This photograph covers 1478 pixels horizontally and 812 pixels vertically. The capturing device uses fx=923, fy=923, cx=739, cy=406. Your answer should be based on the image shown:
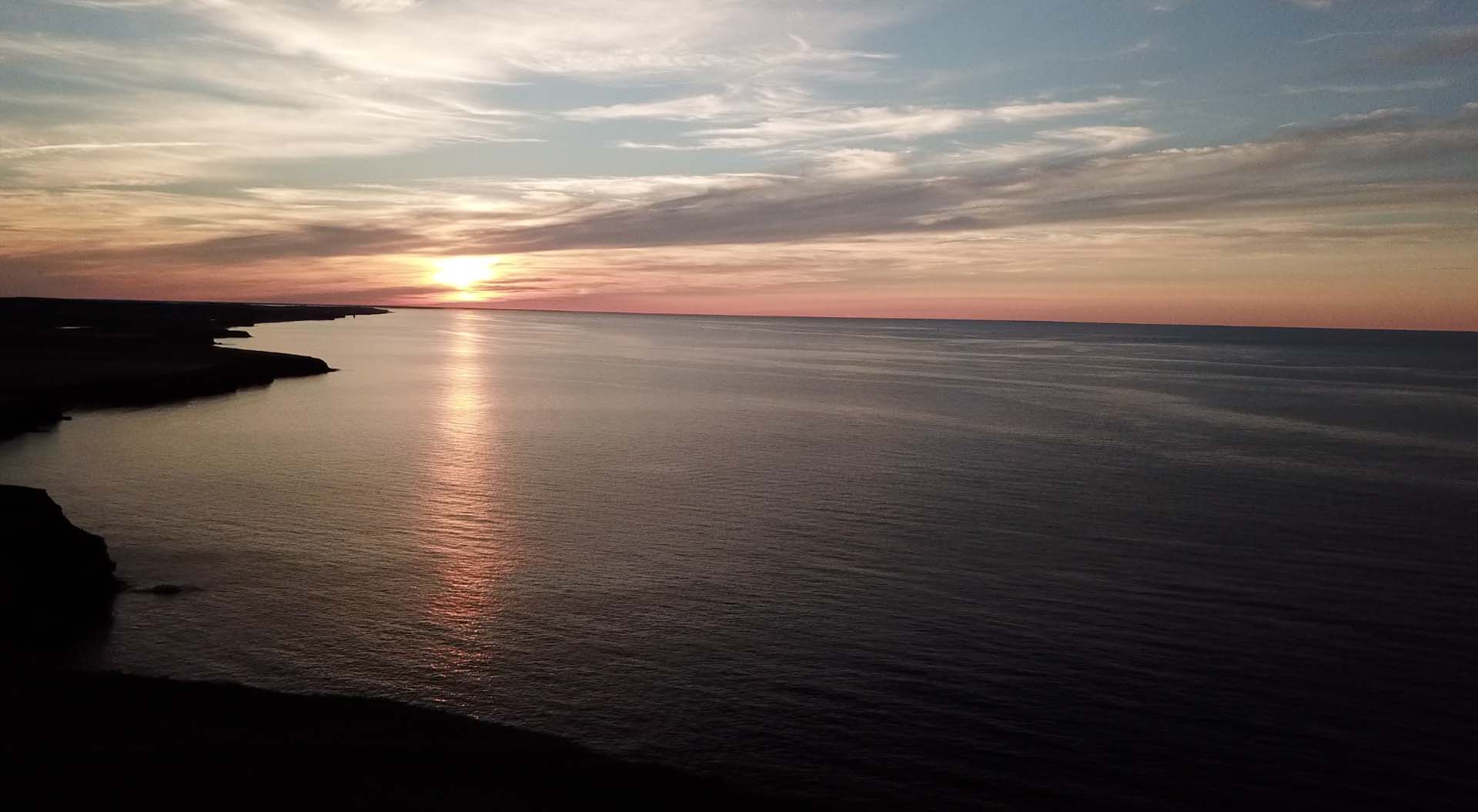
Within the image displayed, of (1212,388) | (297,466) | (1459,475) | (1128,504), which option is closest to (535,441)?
(297,466)

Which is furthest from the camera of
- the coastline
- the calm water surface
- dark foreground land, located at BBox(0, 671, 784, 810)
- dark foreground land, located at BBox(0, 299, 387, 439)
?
dark foreground land, located at BBox(0, 299, 387, 439)

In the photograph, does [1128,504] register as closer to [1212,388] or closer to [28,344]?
[1212,388]

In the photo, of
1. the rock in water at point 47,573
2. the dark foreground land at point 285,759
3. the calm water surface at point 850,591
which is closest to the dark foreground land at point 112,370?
the calm water surface at point 850,591

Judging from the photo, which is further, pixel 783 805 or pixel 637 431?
pixel 637 431

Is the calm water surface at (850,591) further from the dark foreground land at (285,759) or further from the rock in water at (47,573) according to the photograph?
the dark foreground land at (285,759)

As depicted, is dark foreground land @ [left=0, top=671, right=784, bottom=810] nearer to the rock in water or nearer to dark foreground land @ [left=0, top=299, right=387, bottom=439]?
the rock in water

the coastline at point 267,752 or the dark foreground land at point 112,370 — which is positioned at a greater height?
the dark foreground land at point 112,370

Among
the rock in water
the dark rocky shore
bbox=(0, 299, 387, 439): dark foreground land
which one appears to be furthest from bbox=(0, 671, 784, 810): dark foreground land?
bbox=(0, 299, 387, 439): dark foreground land
